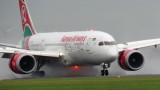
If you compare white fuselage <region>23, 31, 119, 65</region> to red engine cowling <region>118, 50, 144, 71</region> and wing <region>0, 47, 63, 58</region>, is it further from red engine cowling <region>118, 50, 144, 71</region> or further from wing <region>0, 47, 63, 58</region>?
red engine cowling <region>118, 50, 144, 71</region>

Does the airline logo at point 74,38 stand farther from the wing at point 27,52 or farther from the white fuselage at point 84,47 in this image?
the wing at point 27,52

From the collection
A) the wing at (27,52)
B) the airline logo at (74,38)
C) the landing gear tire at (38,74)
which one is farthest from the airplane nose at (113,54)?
the landing gear tire at (38,74)

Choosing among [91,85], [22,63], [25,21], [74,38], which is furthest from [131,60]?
[91,85]

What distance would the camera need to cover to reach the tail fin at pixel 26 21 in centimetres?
8538

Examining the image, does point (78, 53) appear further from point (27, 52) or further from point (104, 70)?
point (104, 70)

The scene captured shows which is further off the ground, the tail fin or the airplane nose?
the tail fin

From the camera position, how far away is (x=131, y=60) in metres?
70.2

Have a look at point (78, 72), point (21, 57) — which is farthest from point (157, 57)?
point (21, 57)

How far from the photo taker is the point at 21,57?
65.8 metres

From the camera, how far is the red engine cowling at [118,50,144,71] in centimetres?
6881

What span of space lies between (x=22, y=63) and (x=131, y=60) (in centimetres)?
1083

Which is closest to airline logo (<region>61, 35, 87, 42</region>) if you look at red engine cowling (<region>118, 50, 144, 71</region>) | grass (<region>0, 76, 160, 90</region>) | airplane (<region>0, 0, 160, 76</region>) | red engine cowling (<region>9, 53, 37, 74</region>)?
airplane (<region>0, 0, 160, 76</region>)

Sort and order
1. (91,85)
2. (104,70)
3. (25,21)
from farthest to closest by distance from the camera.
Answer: (25,21)
(104,70)
(91,85)

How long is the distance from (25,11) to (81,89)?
51566 millimetres
